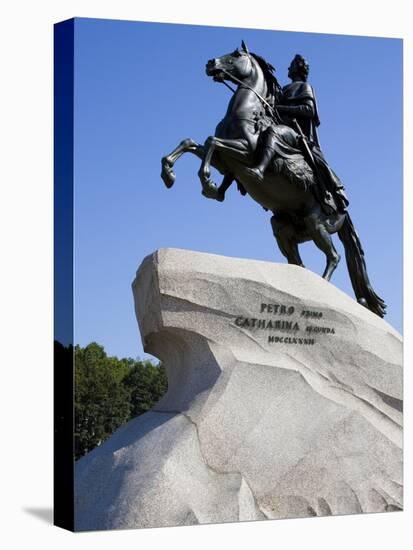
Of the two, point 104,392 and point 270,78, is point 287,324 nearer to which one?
point 270,78

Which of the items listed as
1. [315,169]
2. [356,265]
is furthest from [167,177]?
[356,265]

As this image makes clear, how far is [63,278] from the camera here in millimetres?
10703

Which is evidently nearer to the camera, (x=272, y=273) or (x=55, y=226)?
(x=55, y=226)

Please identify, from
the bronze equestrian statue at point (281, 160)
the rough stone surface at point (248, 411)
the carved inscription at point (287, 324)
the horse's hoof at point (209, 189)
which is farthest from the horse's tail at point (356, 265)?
the carved inscription at point (287, 324)

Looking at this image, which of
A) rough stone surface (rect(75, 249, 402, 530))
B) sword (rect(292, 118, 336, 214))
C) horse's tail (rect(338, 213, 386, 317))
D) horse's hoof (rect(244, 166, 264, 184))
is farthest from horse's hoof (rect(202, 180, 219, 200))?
horse's tail (rect(338, 213, 386, 317))

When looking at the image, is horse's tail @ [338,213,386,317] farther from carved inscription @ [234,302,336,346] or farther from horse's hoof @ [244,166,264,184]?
carved inscription @ [234,302,336,346]

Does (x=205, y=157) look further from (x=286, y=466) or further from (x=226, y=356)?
(x=286, y=466)

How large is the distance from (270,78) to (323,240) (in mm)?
1926

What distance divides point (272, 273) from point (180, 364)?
1258 mm

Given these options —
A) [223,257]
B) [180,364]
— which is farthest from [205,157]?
[180,364]

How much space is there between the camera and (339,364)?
11719 millimetres

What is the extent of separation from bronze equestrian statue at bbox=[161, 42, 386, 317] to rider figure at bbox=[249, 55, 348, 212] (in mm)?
11

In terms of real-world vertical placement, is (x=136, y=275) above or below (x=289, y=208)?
below

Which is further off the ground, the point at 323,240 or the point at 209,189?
the point at 209,189
